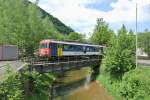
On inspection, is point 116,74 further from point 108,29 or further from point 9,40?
point 108,29

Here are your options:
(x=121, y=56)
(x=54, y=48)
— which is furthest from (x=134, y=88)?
(x=54, y=48)

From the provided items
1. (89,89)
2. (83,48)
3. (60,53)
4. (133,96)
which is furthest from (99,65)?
(133,96)

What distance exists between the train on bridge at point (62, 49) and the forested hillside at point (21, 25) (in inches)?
264

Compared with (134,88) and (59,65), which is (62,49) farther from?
(134,88)

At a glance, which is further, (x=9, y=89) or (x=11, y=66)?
(x=11, y=66)

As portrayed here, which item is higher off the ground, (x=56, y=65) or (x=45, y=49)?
(x=45, y=49)

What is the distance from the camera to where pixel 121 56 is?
58.5m

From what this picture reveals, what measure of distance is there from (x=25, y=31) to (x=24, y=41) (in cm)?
188

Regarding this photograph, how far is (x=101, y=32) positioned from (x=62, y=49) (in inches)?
1583

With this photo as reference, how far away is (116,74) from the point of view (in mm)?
59062

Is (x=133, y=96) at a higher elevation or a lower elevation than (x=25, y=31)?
lower

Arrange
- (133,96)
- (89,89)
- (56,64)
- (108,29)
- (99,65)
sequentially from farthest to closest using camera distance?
(108,29) < (99,65) < (89,89) < (56,64) < (133,96)

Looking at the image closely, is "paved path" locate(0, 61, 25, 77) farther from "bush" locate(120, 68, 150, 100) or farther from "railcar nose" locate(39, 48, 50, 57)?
"railcar nose" locate(39, 48, 50, 57)

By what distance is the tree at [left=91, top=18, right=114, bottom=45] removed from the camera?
104 meters
